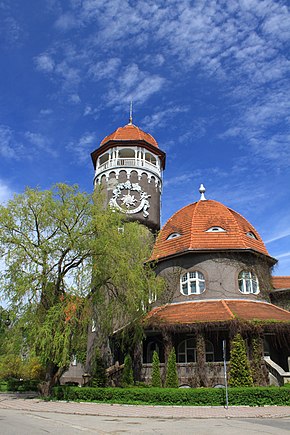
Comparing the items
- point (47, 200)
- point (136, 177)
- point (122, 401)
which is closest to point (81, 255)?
point (47, 200)

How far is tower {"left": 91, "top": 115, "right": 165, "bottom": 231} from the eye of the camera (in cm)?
3312

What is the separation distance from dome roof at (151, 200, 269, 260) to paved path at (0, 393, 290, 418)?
35.6 feet

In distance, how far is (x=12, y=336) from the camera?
1964cm

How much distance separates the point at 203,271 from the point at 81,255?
28.0 feet

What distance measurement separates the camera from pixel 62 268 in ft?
70.0

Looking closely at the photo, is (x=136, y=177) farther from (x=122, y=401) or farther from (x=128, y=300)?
(x=122, y=401)

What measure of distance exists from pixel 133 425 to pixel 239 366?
28.6ft

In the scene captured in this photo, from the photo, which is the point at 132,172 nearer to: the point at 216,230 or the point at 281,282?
the point at 216,230

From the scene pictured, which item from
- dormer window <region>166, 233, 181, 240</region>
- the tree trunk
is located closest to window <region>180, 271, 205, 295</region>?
dormer window <region>166, 233, 181, 240</region>

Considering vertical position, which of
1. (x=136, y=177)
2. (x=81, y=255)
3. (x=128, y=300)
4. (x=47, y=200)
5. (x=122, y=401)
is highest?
(x=136, y=177)

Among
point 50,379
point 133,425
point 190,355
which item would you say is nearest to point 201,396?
point 133,425

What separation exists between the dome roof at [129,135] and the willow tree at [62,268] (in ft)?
50.9

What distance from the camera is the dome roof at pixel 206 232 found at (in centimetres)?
2625

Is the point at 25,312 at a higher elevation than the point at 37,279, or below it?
below
